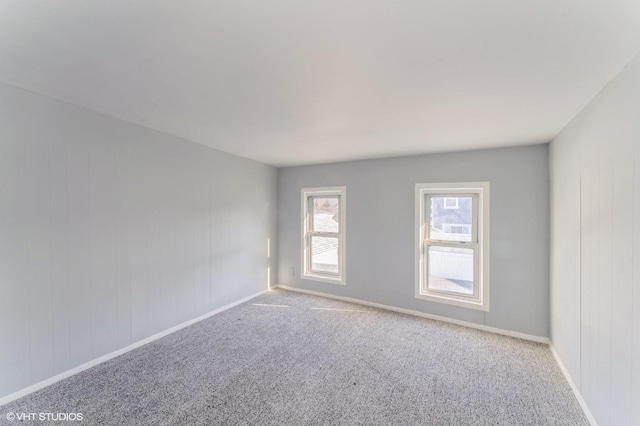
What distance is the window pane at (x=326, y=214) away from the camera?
4.28m

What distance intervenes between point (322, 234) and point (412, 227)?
148cm

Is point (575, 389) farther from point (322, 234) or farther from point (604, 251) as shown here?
point (322, 234)

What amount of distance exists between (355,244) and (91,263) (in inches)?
119

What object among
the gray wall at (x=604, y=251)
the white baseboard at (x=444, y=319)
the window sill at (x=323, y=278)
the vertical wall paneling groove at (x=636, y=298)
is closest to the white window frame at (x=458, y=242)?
the white baseboard at (x=444, y=319)

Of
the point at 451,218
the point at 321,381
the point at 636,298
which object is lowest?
the point at 321,381

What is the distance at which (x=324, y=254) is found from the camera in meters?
4.42

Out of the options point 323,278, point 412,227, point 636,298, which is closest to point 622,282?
point 636,298

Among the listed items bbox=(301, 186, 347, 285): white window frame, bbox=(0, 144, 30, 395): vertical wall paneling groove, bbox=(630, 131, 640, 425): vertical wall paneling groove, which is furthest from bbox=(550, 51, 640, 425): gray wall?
bbox=(0, 144, 30, 395): vertical wall paneling groove

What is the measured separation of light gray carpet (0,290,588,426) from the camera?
1.79 m

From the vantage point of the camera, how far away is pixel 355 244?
13.0 ft

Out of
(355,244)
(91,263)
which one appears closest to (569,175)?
(355,244)

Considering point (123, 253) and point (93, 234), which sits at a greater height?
point (93, 234)

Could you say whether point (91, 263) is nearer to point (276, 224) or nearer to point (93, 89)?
point (93, 89)

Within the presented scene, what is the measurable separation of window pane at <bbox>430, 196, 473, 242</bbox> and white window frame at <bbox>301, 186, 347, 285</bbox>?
1.28 m
